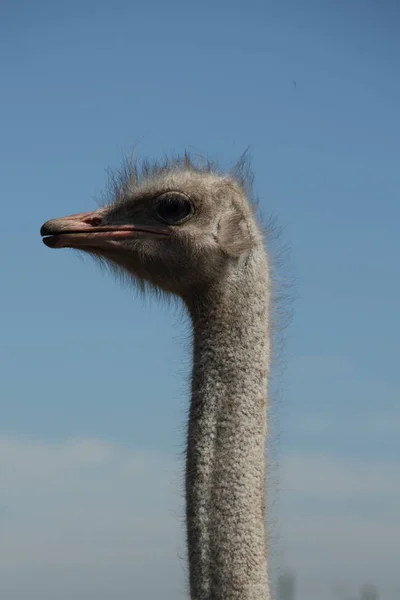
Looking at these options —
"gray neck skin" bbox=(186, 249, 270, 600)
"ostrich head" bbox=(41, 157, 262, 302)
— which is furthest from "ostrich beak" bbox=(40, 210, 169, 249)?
"gray neck skin" bbox=(186, 249, 270, 600)

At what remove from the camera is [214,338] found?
614 centimetres

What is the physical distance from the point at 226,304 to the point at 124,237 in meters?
0.69

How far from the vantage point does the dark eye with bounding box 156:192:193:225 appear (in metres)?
6.54

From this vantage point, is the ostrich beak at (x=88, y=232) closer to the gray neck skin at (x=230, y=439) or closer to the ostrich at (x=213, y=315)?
the ostrich at (x=213, y=315)

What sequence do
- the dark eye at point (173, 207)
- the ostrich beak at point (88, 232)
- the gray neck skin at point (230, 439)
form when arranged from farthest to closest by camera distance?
1. the dark eye at point (173, 207)
2. the ostrich beak at point (88, 232)
3. the gray neck skin at point (230, 439)

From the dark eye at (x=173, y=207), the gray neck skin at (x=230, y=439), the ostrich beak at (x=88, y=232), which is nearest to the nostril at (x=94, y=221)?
the ostrich beak at (x=88, y=232)

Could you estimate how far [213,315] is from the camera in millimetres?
6211

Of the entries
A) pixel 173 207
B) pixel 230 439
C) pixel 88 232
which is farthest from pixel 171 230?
pixel 230 439

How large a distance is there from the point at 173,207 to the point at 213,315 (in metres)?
0.65

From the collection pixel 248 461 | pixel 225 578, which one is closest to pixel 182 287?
pixel 248 461

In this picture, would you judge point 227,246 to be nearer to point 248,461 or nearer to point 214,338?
point 214,338

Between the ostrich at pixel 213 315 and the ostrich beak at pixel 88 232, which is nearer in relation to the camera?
the ostrich at pixel 213 315

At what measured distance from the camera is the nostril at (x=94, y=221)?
6.54 metres

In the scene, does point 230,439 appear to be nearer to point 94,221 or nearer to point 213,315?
point 213,315
